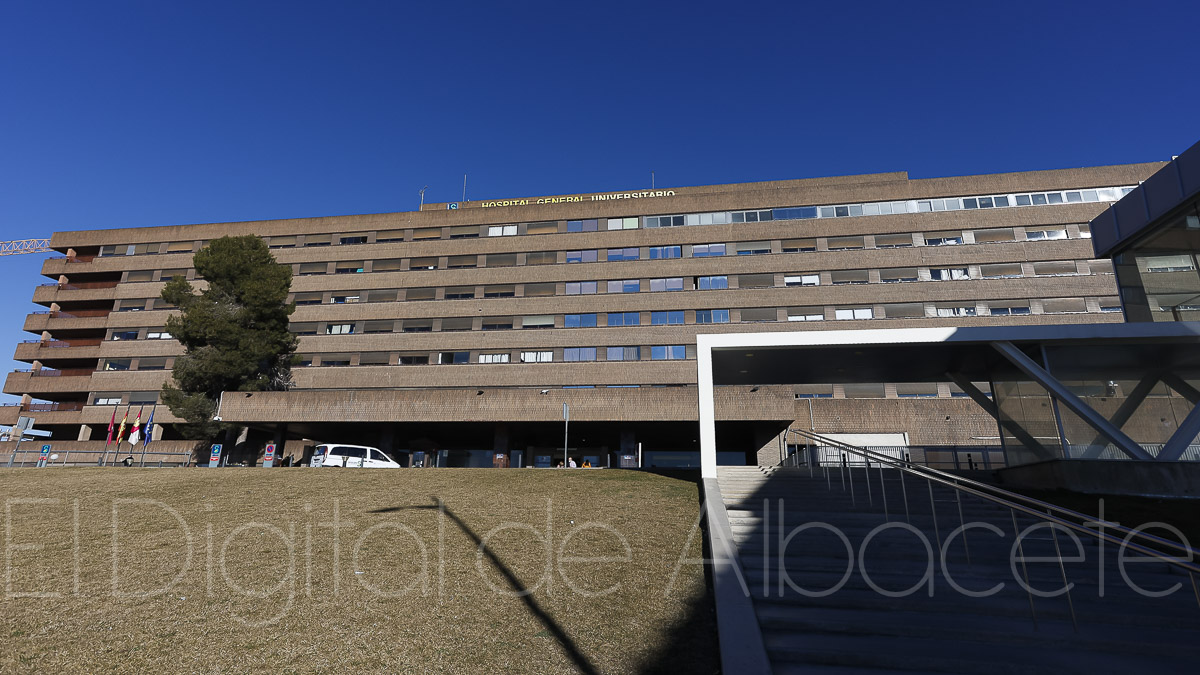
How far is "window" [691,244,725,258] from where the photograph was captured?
46.5m

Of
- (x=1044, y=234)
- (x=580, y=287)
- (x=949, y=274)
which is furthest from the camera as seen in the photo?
(x=580, y=287)

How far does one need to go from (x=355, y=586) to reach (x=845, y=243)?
43.0m

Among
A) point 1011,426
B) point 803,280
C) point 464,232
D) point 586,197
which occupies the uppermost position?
point 586,197

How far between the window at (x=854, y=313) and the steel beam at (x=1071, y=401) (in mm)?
26826

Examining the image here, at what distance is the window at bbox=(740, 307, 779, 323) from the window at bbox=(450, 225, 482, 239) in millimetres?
21081

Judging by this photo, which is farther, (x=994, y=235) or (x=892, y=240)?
(x=892, y=240)

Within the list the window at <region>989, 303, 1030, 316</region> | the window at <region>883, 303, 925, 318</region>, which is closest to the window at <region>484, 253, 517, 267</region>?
the window at <region>883, 303, 925, 318</region>

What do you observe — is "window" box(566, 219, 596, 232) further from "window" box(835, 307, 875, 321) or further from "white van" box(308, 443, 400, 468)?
"white van" box(308, 443, 400, 468)

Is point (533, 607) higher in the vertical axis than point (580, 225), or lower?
lower

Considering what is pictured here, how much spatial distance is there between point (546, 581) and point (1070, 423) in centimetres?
1350

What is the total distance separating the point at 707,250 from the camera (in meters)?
46.7

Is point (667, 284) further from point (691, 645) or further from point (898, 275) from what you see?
point (691, 645)

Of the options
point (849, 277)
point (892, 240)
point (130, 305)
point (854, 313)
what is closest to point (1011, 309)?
point (892, 240)

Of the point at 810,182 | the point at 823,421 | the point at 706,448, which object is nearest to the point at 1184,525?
the point at 706,448
